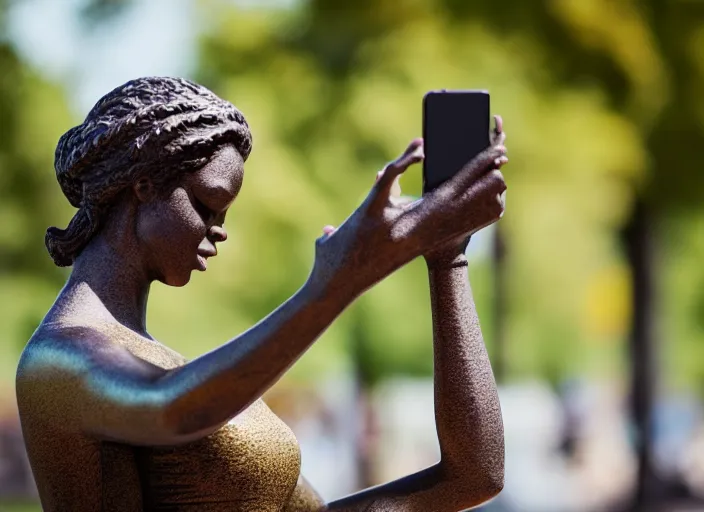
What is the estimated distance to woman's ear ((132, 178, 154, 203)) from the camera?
8.54 feet

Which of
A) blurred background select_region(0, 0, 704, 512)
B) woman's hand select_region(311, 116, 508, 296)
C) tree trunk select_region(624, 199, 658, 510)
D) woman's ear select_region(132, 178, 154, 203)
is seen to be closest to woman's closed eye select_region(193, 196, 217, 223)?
woman's ear select_region(132, 178, 154, 203)

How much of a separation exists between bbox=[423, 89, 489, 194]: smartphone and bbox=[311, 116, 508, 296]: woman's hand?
0.29ft

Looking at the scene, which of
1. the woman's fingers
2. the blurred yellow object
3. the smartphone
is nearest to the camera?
the woman's fingers

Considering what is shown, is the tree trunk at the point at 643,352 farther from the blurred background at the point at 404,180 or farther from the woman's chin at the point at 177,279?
the woman's chin at the point at 177,279

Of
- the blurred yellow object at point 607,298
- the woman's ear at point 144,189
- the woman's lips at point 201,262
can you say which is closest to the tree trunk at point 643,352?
the blurred yellow object at point 607,298

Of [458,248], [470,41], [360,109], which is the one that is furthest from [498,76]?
[458,248]

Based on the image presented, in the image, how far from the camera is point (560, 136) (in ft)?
39.3

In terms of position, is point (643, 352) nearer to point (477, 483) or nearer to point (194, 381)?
point (477, 483)

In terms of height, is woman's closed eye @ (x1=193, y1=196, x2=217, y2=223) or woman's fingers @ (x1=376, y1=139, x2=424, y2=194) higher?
woman's closed eye @ (x1=193, y1=196, x2=217, y2=223)

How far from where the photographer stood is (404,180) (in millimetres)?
10656

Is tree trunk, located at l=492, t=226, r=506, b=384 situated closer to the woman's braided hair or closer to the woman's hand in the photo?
the woman's braided hair

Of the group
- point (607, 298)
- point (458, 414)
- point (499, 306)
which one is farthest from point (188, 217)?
point (607, 298)

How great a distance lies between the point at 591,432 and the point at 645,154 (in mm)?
8987

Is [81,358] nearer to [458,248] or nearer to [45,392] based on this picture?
[45,392]
